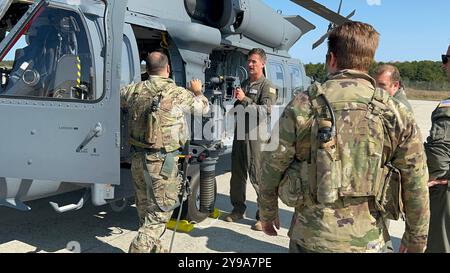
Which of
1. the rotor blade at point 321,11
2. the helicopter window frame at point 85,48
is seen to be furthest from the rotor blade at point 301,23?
the helicopter window frame at point 85,48

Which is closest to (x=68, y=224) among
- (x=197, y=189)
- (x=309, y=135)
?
(x=197, y=189)

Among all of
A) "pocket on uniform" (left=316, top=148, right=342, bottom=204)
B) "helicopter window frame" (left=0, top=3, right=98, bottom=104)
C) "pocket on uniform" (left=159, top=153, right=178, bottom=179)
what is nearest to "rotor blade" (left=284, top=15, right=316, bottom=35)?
"helicopter window frame" (left=0, top=3, right=98, bottom=104)

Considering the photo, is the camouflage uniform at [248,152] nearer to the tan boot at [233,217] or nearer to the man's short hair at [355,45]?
the tan boot at [233,217]

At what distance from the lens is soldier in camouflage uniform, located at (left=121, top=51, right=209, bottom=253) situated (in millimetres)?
3021

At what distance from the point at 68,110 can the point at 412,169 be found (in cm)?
241

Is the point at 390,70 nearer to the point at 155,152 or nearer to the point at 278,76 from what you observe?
the point at 155,152

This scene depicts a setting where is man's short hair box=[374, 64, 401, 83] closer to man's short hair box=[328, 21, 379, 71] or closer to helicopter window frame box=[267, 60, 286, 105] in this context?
man's short hair box=[328, 21, 379, 71]

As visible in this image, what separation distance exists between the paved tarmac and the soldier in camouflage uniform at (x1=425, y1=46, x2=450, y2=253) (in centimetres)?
147

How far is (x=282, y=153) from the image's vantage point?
1846 mm

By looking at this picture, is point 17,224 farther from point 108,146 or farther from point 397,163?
point 397,163

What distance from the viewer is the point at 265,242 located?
408cm

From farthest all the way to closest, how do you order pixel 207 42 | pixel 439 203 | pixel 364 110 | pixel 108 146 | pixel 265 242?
pixel 207 42, pixel 265 242, pixel 108 146, pixel 439 203, pixel 364 110
